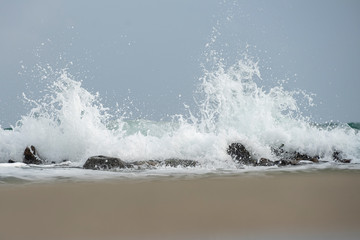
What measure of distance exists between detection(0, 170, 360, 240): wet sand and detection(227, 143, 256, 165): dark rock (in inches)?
126

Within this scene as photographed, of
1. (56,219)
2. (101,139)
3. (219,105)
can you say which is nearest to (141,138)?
(101,139)

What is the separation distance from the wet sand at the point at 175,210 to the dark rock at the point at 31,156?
351 centimetres

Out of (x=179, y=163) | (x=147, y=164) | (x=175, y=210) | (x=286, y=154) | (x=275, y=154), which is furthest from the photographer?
(x=286, y=154)

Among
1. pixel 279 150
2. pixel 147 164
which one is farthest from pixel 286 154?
pixel 147 164

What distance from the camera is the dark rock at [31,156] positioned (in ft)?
22.8

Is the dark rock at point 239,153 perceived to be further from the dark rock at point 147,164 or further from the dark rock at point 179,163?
the dark rock at point 147,164

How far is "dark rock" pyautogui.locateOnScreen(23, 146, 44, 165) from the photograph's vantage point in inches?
274

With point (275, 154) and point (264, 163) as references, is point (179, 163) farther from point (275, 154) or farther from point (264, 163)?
point (275, 154)

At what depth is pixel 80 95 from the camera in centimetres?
815

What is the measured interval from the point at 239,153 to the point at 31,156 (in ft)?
11.7

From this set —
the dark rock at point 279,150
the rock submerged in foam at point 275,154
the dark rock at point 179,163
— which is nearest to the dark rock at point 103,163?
the dark rock at point 179,163

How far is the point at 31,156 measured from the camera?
23.5ft

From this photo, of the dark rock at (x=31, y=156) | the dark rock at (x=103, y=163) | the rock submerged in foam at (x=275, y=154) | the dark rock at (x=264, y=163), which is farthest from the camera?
the dark rock at (x=31, y=156)

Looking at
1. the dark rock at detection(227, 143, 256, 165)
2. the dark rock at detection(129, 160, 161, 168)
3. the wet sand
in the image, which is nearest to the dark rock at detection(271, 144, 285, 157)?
the dark rock at detection(227, 143, 256, 165)
